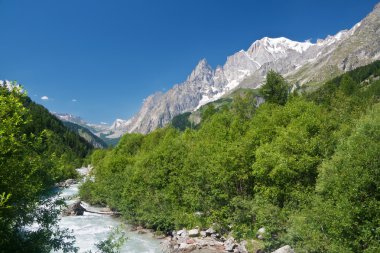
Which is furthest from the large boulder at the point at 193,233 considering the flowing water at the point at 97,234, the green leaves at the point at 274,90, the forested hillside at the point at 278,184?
the green leaves at the point at 274,90

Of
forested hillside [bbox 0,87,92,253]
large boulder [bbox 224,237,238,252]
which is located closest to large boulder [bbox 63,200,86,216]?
large boulder [bbox 224,237,238,252]

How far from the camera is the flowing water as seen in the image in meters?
41.8

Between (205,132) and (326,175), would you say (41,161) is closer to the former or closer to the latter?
(326,175)

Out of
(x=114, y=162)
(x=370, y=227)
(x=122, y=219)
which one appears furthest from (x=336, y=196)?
(x=114, y=162)

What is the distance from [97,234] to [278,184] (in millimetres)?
27778

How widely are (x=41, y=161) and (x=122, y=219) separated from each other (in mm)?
45554

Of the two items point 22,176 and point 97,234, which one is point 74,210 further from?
point 22,176

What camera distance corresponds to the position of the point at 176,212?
1903 inches

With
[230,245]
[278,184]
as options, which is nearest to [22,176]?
[230,245]

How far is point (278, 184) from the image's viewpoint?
127 ft

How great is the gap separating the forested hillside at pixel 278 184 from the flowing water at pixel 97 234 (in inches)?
130

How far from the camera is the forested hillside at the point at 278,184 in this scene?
23.6 metres

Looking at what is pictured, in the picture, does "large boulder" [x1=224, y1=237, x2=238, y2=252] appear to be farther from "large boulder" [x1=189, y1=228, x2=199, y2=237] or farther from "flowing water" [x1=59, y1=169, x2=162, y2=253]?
"flowing water" [x1=59, y1=169, x2=162, y2=253]

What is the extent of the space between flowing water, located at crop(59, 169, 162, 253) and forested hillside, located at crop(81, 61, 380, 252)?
3293 millimetres
